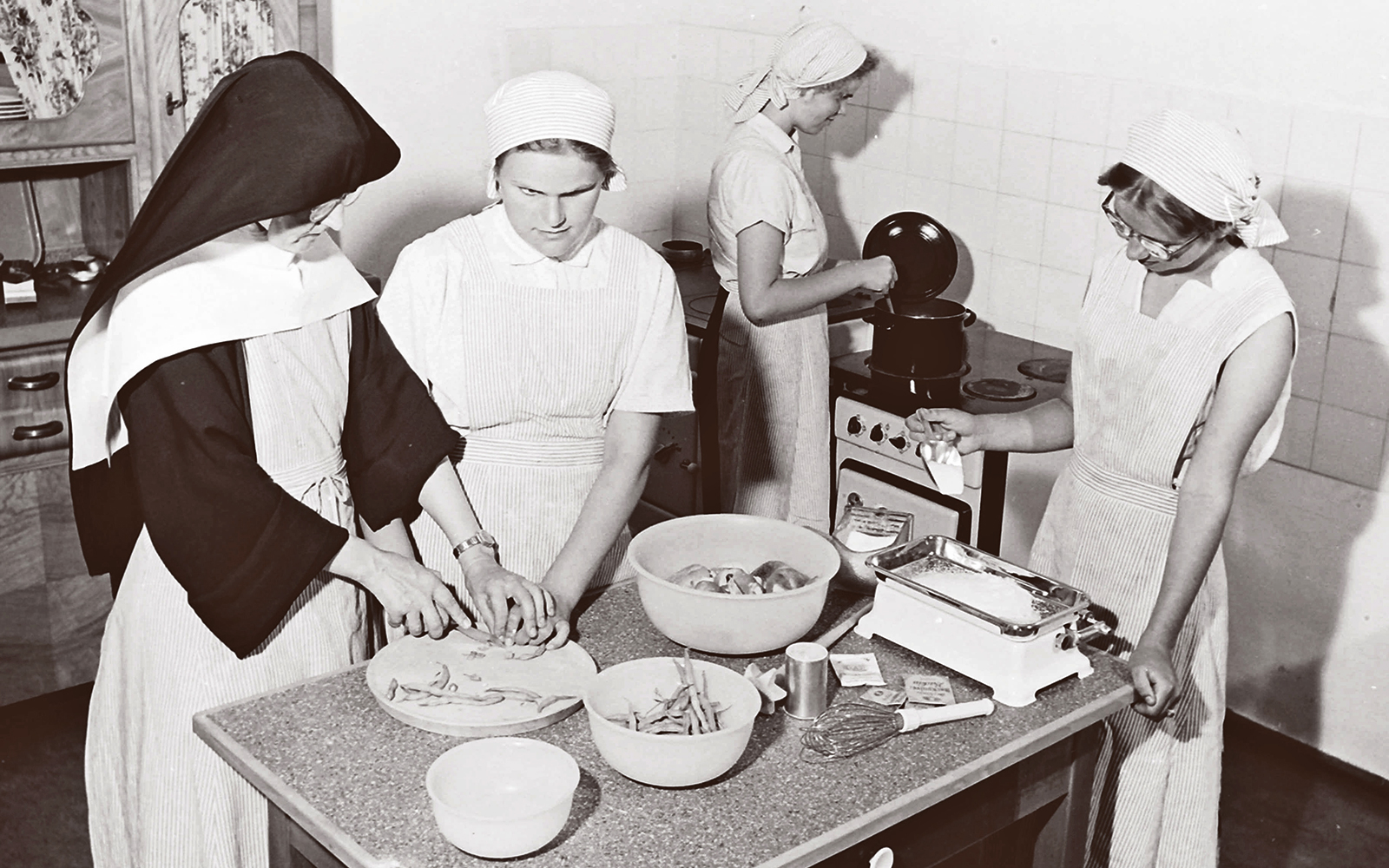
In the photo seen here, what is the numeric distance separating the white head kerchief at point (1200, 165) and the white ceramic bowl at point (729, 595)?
821mm

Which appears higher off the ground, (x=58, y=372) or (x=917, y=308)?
(x=917, y=308)

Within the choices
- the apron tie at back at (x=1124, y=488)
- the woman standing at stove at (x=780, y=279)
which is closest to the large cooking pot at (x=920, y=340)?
the woman standing at stove at (x=780, y=279)

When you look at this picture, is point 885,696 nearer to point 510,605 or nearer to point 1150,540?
point 510,605

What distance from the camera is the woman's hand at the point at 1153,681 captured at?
218 cm

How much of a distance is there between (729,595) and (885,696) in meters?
0.27

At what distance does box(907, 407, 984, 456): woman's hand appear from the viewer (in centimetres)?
273

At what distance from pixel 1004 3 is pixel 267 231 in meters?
2.64

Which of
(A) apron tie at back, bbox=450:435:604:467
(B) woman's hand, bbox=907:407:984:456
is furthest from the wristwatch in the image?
(B) woman's hand, bbox=907:407:984:456

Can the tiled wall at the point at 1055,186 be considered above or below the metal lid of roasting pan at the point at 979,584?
above

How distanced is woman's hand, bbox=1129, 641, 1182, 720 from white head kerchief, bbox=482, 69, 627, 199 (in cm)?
119

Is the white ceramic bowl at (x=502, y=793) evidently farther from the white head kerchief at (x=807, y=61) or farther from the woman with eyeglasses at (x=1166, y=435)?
the white head kerchief at (x=807, y=61)

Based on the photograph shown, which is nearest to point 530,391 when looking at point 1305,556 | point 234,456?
point 234,456

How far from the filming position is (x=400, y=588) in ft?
6.93

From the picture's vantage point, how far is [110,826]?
2.27 m
